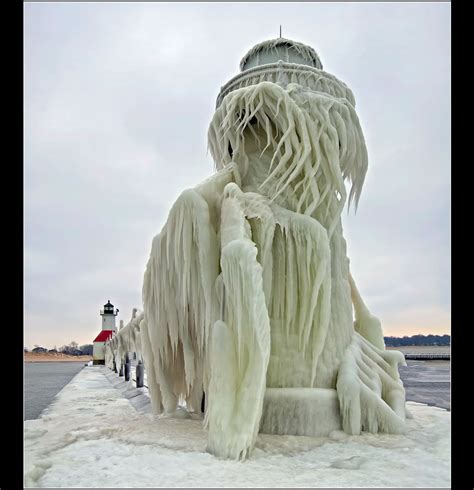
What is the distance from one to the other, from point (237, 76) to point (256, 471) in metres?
8.27

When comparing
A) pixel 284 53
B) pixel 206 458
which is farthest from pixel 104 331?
pixel 206 458

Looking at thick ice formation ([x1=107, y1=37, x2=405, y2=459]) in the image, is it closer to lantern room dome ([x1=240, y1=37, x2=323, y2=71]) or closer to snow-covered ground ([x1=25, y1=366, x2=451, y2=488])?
snow-covered ground ([x1=25, y1=366, x2=451, y2=488])

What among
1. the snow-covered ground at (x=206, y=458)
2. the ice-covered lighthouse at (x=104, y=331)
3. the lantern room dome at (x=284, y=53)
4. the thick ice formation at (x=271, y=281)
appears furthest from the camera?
the ice-covered lighthouse at (x=104, y=331)

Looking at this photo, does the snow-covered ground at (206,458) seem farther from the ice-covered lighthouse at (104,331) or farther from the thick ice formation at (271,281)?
the ice-covered lighthouse at (104,331)

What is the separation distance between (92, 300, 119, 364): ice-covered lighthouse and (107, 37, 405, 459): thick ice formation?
4099cm

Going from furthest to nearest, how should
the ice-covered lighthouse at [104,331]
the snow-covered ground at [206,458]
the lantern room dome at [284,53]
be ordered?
the ice-covered lighthouse at [104,331], the lantern room dome at [284,53], the snow-covered ground at [206,458]

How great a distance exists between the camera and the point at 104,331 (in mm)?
49625

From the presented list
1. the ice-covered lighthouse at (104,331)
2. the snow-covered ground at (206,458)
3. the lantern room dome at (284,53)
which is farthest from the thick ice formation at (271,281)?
the ice-covered lighthouse at (104,331)

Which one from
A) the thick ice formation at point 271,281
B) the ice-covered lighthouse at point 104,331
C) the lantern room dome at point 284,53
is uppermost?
the lantern room dome at point 284,53

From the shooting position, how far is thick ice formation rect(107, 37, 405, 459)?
694cm

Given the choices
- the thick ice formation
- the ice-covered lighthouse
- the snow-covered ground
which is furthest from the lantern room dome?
the ice-covered lighthouse

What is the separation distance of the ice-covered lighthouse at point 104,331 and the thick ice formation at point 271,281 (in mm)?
40990

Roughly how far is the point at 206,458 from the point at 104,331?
4617cm

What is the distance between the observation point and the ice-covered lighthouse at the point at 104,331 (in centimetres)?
4859
